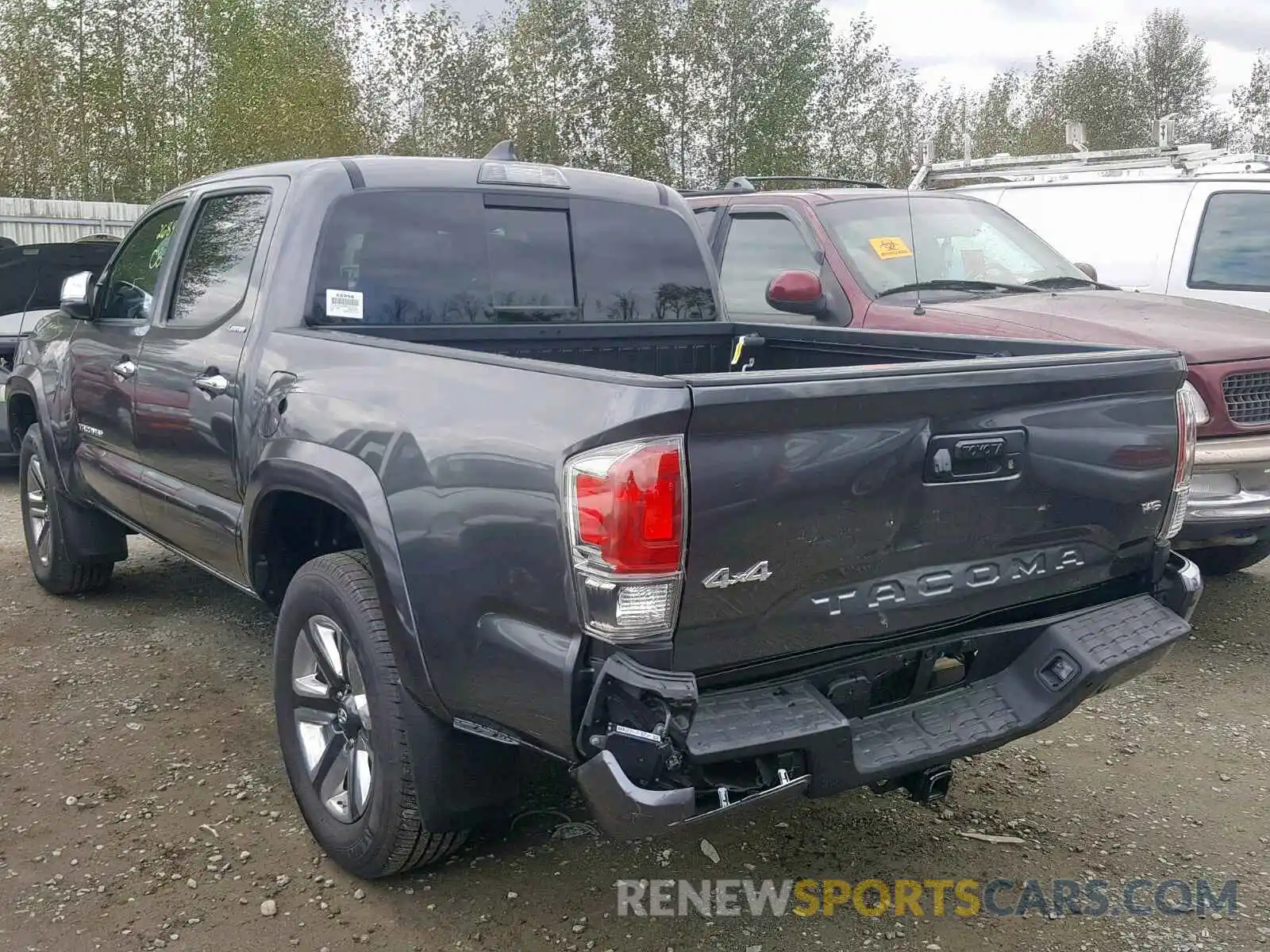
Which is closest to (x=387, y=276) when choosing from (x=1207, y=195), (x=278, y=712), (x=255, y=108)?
(x=278, y=712)

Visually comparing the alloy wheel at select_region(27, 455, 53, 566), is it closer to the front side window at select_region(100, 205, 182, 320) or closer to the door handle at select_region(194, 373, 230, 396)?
the front side window at select_region(100, 205, 182, 320)

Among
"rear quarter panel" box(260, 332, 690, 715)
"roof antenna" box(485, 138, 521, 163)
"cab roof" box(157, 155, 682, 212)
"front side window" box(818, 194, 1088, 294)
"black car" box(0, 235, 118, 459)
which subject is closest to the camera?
"rear quarter panel" box(260, 332, 690, 715)

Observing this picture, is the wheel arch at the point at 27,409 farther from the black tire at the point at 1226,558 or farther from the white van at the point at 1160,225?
the white van at the point at 1160,225

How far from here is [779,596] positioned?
8.26 feet

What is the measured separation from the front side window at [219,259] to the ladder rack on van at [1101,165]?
6006 millimetres

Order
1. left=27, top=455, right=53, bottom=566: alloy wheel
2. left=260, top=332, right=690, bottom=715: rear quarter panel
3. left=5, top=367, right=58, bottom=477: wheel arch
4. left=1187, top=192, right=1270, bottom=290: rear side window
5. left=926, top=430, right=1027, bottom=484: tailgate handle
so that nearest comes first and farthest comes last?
1. left=260, top=332, right=690, bottom=715: rear quarter panel
2. left=926, top=430, right=1027, bottom=484: tailgate handle
3. left=5, top=367, right=58, bottom=477: wheel arch
4. left=27, top=455, right=53, bottom=566: alloy wheel
5. left=1187, top=192, right=1270, bottom=290: rear side window

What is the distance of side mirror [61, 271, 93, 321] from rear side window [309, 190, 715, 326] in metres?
1.82

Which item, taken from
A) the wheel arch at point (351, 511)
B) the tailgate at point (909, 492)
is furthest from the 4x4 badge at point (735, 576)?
the wheel arch at point (351, 511)

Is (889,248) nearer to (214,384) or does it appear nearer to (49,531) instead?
(214,384)

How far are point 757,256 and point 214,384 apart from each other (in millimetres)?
3600

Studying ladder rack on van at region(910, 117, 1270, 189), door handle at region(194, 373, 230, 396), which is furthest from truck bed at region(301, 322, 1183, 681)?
ladder rack on van at region(910, 117, 1270, 189)

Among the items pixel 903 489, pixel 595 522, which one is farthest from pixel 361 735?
pixel 903 489

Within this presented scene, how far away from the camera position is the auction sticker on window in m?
3.72

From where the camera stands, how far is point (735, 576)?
242 centimetres
